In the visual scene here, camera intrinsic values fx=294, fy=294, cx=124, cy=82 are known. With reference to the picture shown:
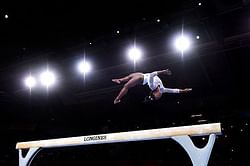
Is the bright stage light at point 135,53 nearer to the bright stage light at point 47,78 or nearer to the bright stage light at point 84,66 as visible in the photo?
the bright stage light at point 84,66

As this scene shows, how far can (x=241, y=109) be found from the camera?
7.23m

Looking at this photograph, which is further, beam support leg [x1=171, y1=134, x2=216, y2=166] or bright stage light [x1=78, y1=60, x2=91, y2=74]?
bright stage light [x1=78, y1=60, x2=91, y2=74]

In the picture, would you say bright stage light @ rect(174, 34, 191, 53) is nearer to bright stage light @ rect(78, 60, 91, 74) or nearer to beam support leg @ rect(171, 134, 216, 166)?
bright stage light @ rect(78, 60, 91, 74)

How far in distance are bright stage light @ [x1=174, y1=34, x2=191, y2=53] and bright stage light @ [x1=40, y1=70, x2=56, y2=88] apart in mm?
2961

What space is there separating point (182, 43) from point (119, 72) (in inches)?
61.6

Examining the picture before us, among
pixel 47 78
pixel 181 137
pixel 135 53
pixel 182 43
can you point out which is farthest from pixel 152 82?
pixel 47 78

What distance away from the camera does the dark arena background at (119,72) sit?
183 inches

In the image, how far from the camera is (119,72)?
239 inches

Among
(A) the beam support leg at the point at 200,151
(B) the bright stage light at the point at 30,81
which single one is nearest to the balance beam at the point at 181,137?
(A) the beam support leg at the point at 200,151

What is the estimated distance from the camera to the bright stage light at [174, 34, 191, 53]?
5.04 meters

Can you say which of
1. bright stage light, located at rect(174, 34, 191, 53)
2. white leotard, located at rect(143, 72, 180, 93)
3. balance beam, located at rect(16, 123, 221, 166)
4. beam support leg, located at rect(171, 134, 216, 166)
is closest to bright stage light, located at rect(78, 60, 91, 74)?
white leotard, located at rect(143, 72, 180, 93)

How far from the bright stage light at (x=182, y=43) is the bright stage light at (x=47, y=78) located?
296 centimetres

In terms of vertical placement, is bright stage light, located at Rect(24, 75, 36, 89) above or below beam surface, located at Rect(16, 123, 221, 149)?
above

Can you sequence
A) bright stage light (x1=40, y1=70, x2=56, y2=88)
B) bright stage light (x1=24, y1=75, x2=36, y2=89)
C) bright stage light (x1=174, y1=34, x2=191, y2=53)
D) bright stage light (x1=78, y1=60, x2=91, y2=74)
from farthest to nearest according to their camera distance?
bright stage light (x1=24, y1=75, x2=36, y2=89) < bright stage light (x1=40, y1=70, x2=56, y2=88) < bright stage light (x1=78, y1=60, x2=91, y2=74) < bright stage light (x1=174, y1=34, x2=191, y2=53)
